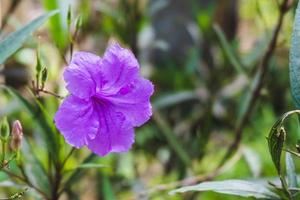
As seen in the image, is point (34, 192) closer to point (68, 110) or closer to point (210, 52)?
point (68, 110)

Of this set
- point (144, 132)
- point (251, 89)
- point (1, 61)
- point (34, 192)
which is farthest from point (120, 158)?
point (1, 61)

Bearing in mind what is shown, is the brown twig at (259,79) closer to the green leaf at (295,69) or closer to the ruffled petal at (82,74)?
the green leaf at (295,69)

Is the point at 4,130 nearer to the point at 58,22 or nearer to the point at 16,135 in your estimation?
the point at 16,135

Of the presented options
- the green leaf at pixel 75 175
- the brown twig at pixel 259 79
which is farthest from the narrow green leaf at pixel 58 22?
the brown twig at pixel 259 79

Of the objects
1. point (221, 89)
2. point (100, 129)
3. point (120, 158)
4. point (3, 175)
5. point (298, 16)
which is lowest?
point (120, 158)

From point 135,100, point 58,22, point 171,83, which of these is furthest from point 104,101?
point 171,83

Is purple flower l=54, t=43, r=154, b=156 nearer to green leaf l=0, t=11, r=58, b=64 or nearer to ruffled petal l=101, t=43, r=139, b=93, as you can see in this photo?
ruffled petal l=101, t=43, r=139, b=93
